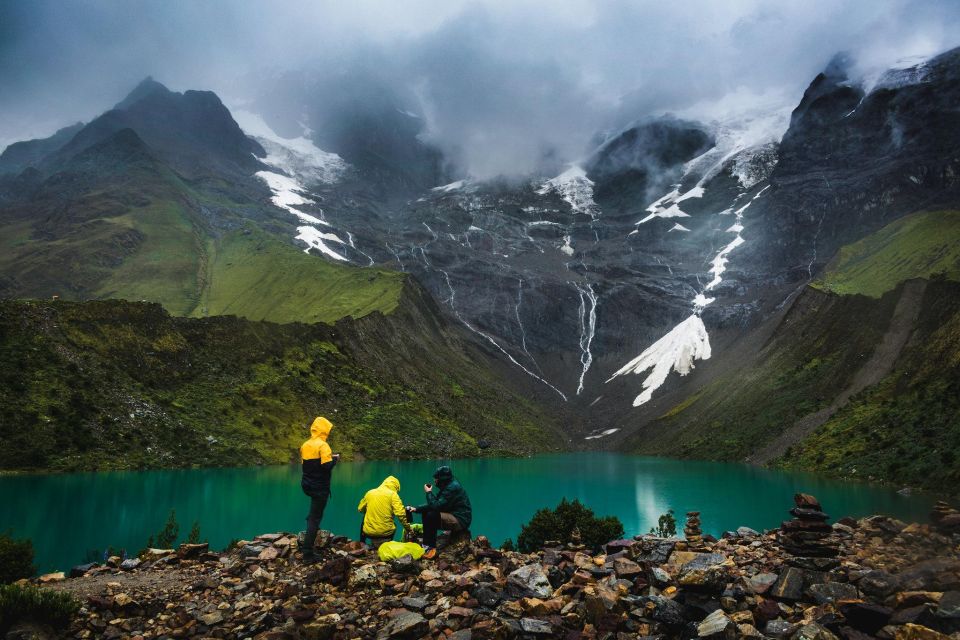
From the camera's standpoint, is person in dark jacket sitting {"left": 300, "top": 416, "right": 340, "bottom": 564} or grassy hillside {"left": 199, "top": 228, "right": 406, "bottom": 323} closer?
person in dark jacket sitting {"left": 300, "top": 416, "right": 340, "bottom": 564}

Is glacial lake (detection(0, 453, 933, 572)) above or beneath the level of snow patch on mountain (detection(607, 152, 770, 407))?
A: beneath

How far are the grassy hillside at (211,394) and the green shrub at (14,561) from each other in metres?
39.8

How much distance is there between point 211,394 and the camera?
8550 centimetres

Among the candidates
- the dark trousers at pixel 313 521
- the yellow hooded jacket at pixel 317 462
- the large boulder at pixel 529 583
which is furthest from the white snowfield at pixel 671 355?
the large boulder at pixel 529 583

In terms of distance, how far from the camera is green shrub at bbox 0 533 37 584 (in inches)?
652

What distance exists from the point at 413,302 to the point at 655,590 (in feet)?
458

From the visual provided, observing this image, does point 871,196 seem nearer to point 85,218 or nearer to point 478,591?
point 478,591

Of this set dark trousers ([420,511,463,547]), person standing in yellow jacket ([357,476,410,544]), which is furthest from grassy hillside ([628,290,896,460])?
person standing in yellow jacket ([357,476,410,544])

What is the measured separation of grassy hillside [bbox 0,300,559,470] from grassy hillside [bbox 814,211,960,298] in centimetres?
6789

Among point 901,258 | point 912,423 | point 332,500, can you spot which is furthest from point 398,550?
point 901,258

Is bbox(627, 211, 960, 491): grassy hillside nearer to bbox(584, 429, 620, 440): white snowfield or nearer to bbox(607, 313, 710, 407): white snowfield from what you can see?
bbox(584, 429, 620, 440): white snowfield

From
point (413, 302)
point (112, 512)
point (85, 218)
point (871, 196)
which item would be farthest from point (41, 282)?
point (871, 196)

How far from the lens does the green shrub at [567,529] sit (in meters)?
21.9

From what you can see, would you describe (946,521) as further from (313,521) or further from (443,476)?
(313,521)
